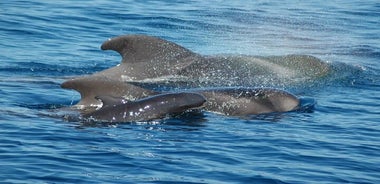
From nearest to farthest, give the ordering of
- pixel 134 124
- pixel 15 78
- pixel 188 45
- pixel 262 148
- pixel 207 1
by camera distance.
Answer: pixel 262 148
pixel 134 124
pixel 15 78
pixel 188 45
pixel 207 1

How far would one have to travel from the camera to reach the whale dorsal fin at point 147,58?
57.4 ft

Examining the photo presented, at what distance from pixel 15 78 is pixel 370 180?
8.02 metres

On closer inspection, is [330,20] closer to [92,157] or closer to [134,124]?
[134,124]

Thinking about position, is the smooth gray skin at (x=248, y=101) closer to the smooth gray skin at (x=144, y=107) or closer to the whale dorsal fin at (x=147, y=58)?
the smooth gray skin at (x=144, y=107)

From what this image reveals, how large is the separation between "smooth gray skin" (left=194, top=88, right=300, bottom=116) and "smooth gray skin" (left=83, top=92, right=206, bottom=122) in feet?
3.29

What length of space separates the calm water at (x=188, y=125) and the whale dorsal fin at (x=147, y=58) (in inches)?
44.7

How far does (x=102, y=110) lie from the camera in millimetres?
13758

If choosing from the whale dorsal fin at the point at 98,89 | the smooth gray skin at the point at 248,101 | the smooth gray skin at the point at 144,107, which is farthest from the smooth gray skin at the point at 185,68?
the smooth gray skin at the point at 144,107

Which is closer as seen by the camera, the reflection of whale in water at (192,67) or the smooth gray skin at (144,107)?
the smooth gray skin at (144,107)

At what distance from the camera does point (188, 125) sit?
13820 millimetres

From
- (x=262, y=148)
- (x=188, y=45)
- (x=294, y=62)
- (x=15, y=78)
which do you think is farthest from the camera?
(x=188, y=45)

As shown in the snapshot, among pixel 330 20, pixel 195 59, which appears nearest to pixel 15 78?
pixel 195 59

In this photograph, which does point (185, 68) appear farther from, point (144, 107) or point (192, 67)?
point (144, 107)

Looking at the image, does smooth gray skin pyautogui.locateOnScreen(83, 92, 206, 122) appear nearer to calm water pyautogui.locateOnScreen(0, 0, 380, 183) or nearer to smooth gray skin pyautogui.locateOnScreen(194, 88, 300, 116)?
calm water pyautogui.locateOnScreen(0, 0, 380, 183)
